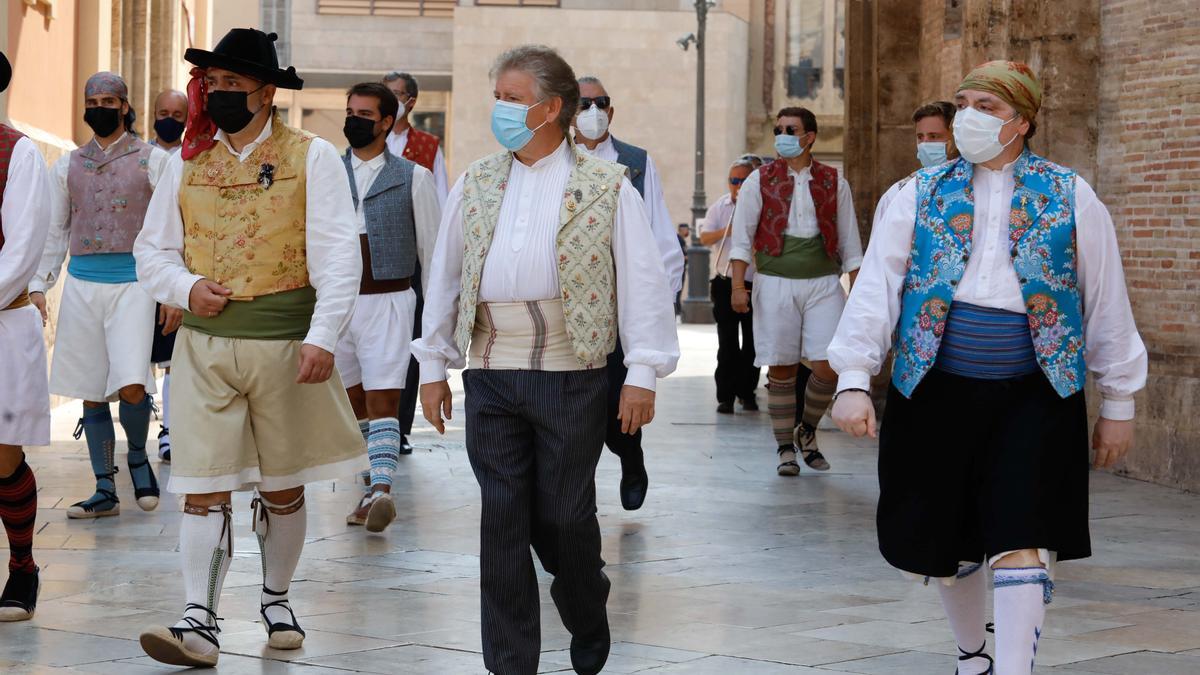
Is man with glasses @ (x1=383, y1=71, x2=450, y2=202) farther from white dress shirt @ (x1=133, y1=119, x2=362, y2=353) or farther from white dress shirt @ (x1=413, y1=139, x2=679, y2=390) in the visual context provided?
white dress shirt @ (x1=413, y1=139, x2=679, y2=390)

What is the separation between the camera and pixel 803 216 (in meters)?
11.0

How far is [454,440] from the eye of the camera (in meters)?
12.9

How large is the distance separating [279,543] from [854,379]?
2167 mm

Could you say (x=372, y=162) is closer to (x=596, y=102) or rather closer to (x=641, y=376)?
(x=596, y=102)

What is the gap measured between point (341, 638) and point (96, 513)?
3.15m

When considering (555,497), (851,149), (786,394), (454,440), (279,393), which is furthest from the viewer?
(851,149)

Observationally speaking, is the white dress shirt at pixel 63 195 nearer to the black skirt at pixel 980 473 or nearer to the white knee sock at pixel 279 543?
the white knee sock at pixel 279 543

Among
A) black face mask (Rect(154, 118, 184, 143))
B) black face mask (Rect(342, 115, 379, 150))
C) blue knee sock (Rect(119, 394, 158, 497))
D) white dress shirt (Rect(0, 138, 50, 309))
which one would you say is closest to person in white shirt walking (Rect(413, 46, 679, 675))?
white dress shirt (Rect(0, 138, 50, 309))

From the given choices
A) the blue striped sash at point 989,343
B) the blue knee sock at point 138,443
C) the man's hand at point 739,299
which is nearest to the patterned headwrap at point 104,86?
the blue knee sock at point 138,443

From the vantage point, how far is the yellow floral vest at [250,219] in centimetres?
588

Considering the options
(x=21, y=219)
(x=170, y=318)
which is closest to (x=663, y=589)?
(x=21, y=219)

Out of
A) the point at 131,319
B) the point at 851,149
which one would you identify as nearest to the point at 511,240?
the point at 131,319

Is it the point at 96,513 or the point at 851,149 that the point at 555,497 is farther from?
the point at 851,149

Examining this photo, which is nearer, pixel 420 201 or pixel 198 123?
pixel 198 123
